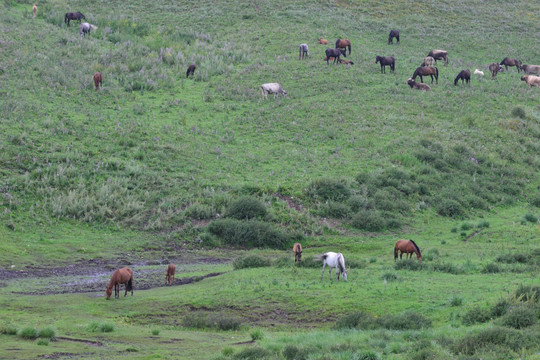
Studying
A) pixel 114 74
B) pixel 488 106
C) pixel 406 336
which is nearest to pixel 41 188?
pixel 114 74

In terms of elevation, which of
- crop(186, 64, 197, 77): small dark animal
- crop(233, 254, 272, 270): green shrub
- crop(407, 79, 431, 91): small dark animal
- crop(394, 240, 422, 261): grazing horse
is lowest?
crop(233, 254, 272, 270): green shrub

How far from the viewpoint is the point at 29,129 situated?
38.1 metres

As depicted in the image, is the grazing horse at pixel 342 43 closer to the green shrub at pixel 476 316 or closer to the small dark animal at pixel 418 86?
the small dark animal at pixel 418 86

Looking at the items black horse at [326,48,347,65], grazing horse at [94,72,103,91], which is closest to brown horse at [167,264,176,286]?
grazing horse at [94,72,103,91]

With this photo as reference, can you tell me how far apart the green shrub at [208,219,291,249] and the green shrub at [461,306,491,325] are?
56.6 ft

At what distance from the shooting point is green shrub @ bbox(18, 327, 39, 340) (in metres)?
14.4

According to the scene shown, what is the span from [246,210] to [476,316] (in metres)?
19.3

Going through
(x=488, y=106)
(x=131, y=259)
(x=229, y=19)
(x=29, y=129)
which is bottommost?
(x=131, y=259)

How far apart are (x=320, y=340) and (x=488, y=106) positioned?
40.9 meters

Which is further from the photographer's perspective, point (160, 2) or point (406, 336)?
point (160, 2)

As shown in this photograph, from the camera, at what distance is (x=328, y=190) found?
3669cm

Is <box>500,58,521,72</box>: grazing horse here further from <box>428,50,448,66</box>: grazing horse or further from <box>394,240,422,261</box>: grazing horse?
<box>394,240,422,261</box>: grazing horse

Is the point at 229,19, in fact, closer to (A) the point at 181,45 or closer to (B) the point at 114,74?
(A) the point at 181,45

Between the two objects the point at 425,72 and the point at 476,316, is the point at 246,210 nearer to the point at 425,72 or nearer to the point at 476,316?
the point at 476,316
